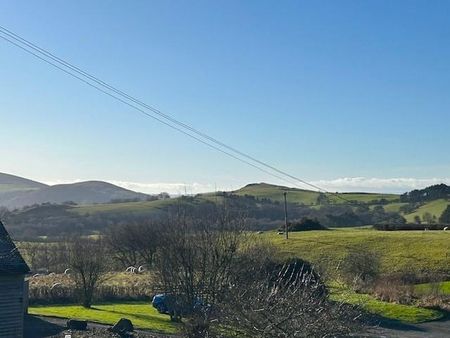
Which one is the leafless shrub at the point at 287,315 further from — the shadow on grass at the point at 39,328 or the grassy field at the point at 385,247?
the grassy field at the point at 385,247

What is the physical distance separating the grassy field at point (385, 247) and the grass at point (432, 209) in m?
27.2

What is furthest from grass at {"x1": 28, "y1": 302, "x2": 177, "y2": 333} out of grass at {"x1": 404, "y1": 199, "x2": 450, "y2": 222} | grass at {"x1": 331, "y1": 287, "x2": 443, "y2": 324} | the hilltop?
grass at {"x1": 404, "y1": 199, "x2": 450, "y2": 222}

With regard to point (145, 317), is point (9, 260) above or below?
above

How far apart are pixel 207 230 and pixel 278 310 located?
37.4 feet

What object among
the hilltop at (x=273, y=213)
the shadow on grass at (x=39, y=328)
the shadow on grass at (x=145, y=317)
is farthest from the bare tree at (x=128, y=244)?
the shadow on grass at (x=39, y=328)

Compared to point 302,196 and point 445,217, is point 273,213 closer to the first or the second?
point 445,217

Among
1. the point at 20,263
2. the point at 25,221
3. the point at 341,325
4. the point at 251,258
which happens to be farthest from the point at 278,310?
the point at 25,221

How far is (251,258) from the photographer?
24906 mm

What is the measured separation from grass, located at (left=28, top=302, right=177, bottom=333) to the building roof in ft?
24.4

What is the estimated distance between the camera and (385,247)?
60938mm

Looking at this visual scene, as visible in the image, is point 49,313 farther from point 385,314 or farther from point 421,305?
point 421,305

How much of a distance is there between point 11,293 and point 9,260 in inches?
46.7

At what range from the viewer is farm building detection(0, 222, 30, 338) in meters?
23.4

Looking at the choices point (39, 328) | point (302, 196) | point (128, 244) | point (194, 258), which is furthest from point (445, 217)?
point (194, 258)
